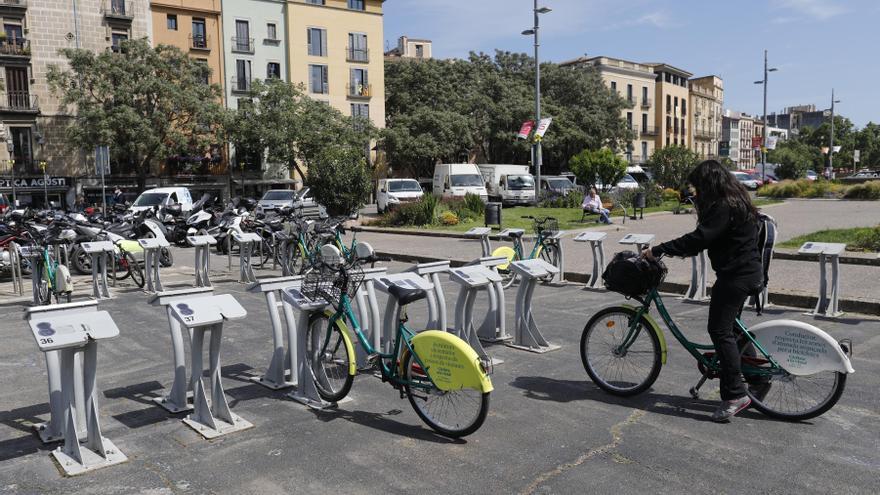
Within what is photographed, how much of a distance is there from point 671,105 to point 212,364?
80054 millimetres

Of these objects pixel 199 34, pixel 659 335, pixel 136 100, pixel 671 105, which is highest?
pixel 199 34

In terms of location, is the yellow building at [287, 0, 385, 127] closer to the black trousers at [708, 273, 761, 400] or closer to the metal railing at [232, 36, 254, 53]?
the metal railing at [232, 36, 254, 53]

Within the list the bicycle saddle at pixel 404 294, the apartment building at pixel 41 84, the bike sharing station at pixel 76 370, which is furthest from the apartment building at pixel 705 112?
the bike sharing station at pixel 76 370

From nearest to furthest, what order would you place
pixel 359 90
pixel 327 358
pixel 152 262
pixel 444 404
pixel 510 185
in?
pixel 444 404 → pixel 327 358 → pixel 152 262 → pixel 510 185 → pixel 359 90

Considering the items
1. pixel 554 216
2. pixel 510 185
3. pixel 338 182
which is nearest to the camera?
pixel 338 182

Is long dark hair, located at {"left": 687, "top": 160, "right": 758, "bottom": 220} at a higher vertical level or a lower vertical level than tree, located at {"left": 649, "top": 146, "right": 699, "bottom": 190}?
lower

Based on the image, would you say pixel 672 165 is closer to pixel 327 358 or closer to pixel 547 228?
pixel 547 228

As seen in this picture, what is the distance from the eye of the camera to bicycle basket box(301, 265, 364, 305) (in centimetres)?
490

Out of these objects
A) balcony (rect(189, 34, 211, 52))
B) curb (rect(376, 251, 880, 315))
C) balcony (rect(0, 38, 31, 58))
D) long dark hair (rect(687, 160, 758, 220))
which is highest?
balcony (rect(189, 34, 211, 52))

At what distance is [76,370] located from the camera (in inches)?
164

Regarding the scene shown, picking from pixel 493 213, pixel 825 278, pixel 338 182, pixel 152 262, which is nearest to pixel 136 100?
pixel 338 182

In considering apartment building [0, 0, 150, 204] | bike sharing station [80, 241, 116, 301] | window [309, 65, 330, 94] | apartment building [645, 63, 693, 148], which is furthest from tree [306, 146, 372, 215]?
apartment building [645, 63, 693, 148]

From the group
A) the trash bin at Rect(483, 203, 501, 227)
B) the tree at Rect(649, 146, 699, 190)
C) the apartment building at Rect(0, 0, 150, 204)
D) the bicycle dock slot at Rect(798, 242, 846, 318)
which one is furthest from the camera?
the apartment building at Rect(0, 0, 150, 204)

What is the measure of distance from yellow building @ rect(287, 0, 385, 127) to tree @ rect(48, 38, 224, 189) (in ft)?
30.2
